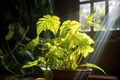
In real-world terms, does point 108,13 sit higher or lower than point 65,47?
higher

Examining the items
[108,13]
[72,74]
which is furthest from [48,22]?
[108,13]

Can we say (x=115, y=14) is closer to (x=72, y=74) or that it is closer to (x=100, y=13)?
(x=100, y=13)

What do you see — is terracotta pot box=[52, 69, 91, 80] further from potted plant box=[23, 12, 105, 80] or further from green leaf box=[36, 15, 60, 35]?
green leaf box=[36, 15, 60, 35]

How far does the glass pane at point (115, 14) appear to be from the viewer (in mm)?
1446

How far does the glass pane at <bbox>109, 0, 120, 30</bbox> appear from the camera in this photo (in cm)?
145

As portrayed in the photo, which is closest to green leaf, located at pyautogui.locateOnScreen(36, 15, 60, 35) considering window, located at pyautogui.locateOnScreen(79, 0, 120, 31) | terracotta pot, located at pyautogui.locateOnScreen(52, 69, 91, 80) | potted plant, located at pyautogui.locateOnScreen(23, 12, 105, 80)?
potted plant, located at pyautogui.locateOnScreen(23, 12, 105, 80)

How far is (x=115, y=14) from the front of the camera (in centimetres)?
145

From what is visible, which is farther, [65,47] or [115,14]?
[115,14]

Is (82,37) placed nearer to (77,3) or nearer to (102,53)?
(102,53)

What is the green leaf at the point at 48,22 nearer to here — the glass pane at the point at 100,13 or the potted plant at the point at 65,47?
the potted plant at the point at 65,47

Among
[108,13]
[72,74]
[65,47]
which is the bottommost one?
[72,74]

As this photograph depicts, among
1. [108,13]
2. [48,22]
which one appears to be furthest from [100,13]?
[48,22]

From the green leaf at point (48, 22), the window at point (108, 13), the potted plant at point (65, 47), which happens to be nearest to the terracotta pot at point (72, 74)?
the potted plant at point (65, 47)

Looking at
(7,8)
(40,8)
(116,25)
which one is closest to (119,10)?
(116,25)
